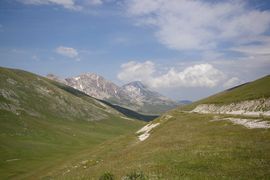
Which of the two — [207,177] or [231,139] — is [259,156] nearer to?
[207,177]

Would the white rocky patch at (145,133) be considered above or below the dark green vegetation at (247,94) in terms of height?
below

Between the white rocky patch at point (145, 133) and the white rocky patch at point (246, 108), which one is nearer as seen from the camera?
the white rocky patch at point (246, 108)

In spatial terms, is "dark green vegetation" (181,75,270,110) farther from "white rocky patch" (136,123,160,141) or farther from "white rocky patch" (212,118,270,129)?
"white rocky patch" (212,118,270,129)

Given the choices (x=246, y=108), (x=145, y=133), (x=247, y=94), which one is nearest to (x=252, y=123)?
(x=246, y=108)

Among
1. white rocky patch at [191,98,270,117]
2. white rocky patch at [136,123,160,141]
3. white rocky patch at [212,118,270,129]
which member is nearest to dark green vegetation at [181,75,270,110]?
white rocky patch at [191,98,270,117]

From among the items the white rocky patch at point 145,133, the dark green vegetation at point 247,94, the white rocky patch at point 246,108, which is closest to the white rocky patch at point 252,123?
the white rocky patch at point 246,108

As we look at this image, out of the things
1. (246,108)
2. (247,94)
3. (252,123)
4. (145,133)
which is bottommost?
(145,133)

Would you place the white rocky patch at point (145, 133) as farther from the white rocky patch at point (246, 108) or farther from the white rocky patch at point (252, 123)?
the white rocky patch at point (252, 123)

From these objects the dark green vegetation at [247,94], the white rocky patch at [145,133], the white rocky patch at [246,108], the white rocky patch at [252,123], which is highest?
the dark green vegetation at [247,94]

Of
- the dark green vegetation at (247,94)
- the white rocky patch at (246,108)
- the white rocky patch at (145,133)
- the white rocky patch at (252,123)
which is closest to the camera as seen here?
the white rocky patch at (252,123)

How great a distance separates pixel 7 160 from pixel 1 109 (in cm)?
9486

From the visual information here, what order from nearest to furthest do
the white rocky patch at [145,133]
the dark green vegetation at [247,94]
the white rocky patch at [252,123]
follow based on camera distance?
the white rocky patch at [252,123]
the white rocky patch at [145,133]
the dark green vegetation at [247,94]

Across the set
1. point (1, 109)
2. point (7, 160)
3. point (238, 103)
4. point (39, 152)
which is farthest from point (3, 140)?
point (238, 103)

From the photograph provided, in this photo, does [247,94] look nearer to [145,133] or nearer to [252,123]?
[145,133]
